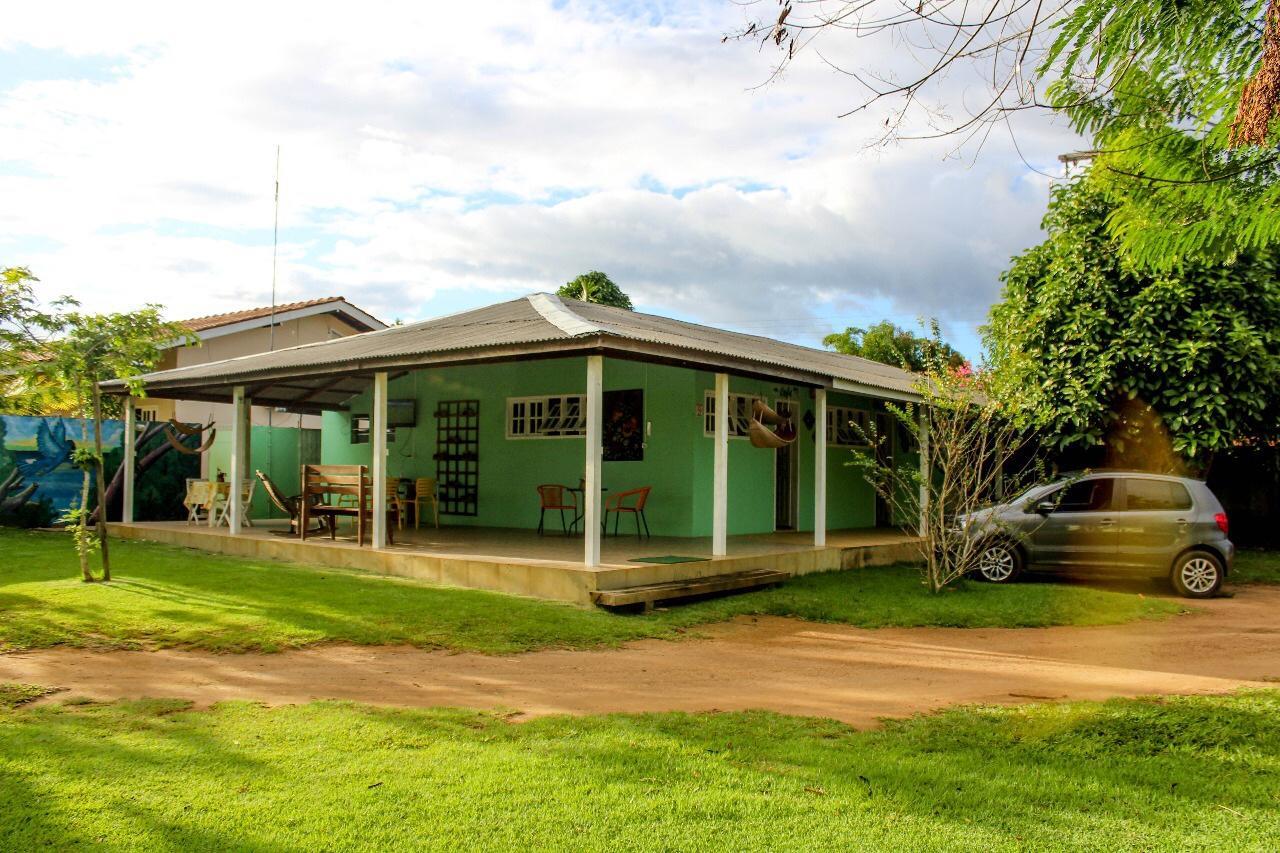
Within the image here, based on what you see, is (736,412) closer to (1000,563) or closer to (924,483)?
(924,483)

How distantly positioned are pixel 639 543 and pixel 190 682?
698cm

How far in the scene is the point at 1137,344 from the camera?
13.7m

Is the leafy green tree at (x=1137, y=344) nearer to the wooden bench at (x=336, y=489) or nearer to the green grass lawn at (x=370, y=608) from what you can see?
the green grass lawn at (x=370, y=608)

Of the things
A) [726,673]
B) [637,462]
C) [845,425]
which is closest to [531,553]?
[637,462]

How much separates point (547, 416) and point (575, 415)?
579mm

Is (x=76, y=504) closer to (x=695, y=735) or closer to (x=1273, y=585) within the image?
(x=695, y=735)

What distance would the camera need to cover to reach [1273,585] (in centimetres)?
1298

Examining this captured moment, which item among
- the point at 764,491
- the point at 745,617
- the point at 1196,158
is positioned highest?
the point at 1196,158

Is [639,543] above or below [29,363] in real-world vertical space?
below

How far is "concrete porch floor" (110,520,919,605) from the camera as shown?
32.5ft

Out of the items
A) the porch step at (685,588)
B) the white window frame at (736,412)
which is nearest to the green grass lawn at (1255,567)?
the porch step at (685,588)

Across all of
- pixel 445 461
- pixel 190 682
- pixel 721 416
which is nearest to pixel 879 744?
pixel 190 682

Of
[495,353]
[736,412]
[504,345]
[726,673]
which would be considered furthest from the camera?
[736,412]

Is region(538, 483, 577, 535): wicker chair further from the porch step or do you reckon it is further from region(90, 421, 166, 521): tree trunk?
region(90, 421, 166, 521): tree trunk
